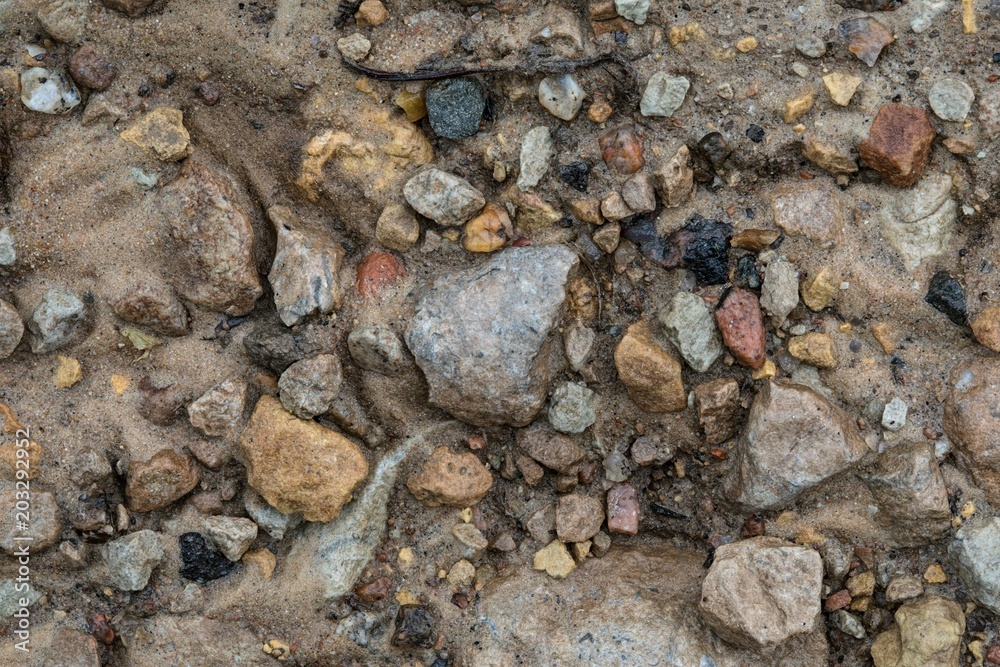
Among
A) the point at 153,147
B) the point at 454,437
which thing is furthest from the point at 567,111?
the point at 153,147

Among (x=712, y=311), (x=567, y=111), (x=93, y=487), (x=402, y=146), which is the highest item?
(x=567, y=111)

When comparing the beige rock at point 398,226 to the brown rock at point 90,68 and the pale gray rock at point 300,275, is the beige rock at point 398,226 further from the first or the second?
the brown rock at point 90,68

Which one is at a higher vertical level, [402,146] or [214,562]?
[402,146]

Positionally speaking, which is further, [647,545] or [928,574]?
[647,545]

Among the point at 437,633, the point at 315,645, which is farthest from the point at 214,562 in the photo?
the point at 437,633

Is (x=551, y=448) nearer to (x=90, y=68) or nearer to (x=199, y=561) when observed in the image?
(x=199, y=561)

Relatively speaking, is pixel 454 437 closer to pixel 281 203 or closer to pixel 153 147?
pixel 281 203
